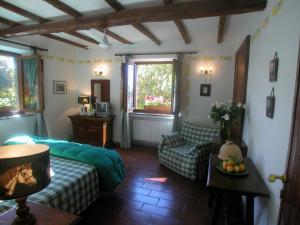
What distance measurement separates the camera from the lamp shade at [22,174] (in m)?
0.80

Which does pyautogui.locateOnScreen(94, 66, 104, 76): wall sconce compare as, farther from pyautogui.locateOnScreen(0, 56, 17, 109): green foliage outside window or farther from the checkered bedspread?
the checkered bedspread

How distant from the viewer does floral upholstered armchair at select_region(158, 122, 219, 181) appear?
3088 mm

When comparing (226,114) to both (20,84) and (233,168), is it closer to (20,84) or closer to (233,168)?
(233,168)

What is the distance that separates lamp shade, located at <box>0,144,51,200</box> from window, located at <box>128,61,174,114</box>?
3757mm

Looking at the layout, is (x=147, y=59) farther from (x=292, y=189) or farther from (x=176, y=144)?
(x=292, y=189)

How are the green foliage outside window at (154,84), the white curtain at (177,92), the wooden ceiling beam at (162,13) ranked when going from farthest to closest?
the green foliage outside window at (154,84) < the white curtain at (177,92) < the wooden ceiling beam at (162,13)

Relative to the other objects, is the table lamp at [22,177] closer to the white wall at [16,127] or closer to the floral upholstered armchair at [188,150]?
the floral upholstered armchair at [188,150]

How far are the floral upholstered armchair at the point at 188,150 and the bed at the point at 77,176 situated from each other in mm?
1123

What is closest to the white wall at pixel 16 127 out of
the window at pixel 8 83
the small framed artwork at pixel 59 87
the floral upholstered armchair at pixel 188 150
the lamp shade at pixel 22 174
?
the window at pixel 8 83

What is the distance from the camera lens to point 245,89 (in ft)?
8.97

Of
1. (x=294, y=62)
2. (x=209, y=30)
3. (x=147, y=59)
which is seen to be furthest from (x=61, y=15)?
(x=294, y=62)

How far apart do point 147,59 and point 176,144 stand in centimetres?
214

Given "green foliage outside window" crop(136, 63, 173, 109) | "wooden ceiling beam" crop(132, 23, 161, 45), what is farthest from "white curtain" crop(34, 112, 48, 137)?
"wooden ceiling beam" crop(132, 23, 161, 45)

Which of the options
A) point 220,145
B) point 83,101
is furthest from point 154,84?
point 220,145
